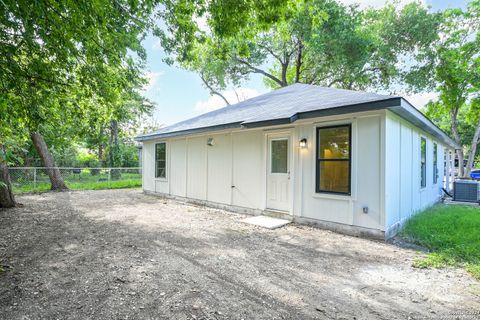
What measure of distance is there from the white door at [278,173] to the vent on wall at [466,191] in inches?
305

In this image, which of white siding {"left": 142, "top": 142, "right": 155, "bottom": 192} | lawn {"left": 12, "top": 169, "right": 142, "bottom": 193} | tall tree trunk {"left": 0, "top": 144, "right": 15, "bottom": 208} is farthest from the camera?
lawn {"left": 12, "top": 169, "right": 142, "bottom": 193}

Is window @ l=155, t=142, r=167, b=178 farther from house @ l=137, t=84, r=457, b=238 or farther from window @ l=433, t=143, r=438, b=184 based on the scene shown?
window @ l=433, t=143, r=438, b=184

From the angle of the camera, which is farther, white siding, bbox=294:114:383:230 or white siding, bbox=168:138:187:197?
white siding, bbox=168:138:187:197

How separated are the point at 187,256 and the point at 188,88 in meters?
21.2

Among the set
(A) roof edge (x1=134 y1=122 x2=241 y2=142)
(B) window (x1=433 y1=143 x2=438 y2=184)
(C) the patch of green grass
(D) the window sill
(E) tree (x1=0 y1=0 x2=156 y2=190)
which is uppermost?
(E) tree (x1=0 y1=0 x2=156 y2=190)

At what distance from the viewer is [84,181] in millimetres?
13352

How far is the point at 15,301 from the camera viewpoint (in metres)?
2.35

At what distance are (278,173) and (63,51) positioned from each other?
188 inches

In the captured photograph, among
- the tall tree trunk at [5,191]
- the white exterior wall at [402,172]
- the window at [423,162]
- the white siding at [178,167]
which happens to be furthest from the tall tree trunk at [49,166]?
the window at [423,162]

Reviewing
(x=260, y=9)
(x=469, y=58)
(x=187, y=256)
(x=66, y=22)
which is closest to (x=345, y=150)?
(x=260, y=9)

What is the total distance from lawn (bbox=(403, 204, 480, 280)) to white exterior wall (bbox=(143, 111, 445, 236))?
396mm

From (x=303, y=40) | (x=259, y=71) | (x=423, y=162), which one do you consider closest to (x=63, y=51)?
(x=423, y=162)

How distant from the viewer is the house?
453 cm

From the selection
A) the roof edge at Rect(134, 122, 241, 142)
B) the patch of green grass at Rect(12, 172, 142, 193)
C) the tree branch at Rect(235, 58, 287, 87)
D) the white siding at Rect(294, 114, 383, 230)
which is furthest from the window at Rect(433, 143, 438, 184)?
the patch of green grass at Rect(12, 172, 142, 193)
